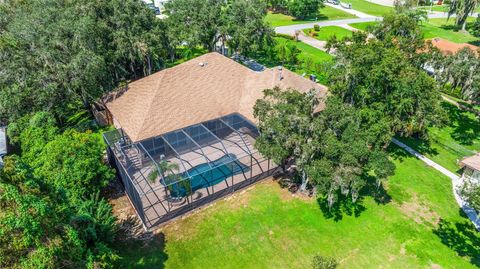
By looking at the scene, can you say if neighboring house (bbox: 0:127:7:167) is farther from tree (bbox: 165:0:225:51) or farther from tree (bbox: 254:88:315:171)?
tree (bbox: 254:88:315:171)

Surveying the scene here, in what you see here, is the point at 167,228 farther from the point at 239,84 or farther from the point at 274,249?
the point at 239,84

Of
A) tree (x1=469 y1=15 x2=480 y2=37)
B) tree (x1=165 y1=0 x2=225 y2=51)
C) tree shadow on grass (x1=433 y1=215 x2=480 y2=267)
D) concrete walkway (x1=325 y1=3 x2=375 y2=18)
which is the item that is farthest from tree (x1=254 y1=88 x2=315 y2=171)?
concrete walkway (x1=325 y1=3 x2=375 y2=18)

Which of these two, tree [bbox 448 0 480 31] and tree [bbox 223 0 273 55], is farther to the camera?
tree [bbox 448 0 480 31]

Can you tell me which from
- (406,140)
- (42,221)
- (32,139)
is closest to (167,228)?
(42,221)

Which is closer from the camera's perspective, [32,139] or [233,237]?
[233,237]

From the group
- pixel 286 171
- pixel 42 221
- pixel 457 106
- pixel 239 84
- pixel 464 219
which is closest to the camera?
pixel 42 221

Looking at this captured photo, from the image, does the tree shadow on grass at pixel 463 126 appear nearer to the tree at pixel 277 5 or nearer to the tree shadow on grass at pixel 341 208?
the tree shadow on grass at pixel 341 208

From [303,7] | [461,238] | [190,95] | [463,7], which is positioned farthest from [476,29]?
[190,95]
